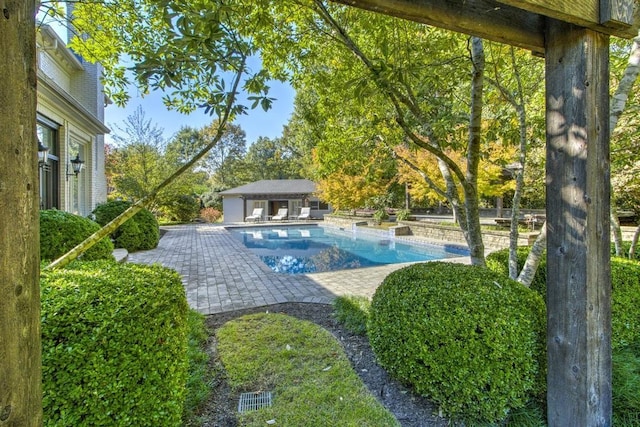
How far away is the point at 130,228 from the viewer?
400 inches

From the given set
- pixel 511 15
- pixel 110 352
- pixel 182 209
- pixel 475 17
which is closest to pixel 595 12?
pixel 511 15

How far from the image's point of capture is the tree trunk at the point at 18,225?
0.88 metres

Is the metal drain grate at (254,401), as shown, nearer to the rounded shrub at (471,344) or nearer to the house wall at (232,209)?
the rounded shrub at (471,344)

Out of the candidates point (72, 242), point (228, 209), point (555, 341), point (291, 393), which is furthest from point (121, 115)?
point (555, 341)

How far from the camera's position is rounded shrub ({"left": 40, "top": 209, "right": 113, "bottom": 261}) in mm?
4863

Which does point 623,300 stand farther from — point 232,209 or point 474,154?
point 232,209

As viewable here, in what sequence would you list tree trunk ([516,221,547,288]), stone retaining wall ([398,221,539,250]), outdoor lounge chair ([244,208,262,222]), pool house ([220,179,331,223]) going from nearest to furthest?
tree trunk ([516,221,547,288])
stone retaining wall ([398,221,539,250])
outdoor lounge chair ([244,208,262,222])
pool house ([220,179,331,223])

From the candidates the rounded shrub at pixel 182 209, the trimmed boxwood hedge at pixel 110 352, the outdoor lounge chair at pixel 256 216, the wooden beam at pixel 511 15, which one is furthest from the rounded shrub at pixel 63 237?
the outdoor lounge chair at pixel 256 216

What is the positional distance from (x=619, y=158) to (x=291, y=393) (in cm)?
583

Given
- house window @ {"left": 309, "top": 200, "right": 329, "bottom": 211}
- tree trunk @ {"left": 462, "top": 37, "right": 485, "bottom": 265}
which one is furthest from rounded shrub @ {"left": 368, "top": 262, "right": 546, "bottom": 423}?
house window @ {"left": 309, "top": 200, "right": 329, "bottom": 211}

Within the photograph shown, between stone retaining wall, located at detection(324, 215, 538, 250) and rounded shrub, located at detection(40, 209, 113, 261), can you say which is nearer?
rounded shrub, located at detection(40, 209, 113, 261)

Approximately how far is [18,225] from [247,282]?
19.6 feet

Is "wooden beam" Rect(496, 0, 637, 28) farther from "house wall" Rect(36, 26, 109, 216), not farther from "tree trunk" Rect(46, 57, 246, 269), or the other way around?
"house wall" Rect(36, 26, 109, 216)

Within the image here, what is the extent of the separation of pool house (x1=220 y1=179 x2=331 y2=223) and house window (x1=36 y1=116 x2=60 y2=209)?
60.6ft
